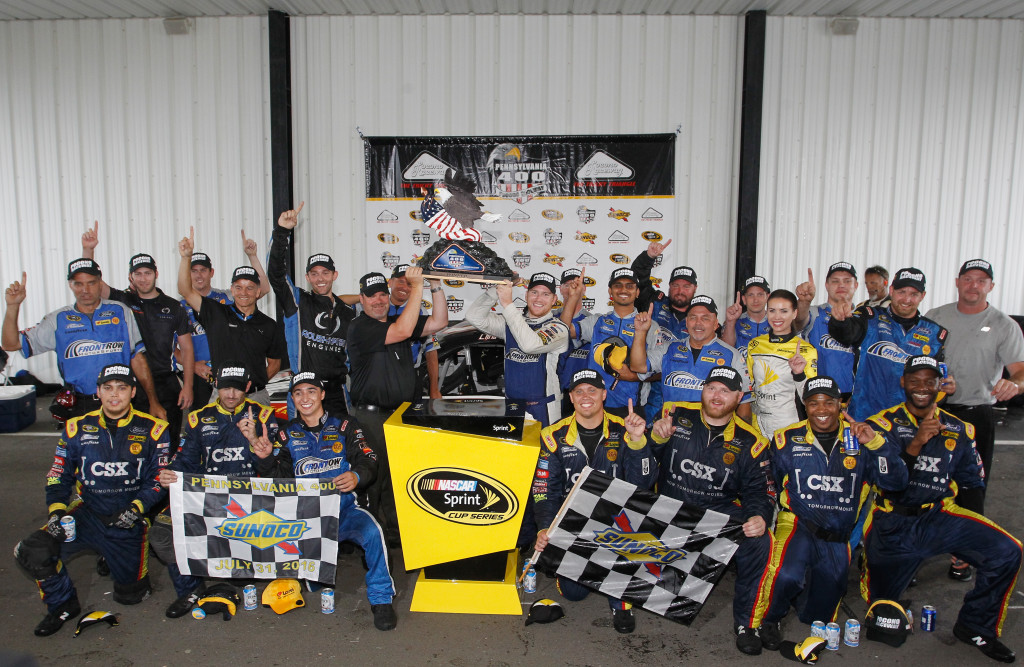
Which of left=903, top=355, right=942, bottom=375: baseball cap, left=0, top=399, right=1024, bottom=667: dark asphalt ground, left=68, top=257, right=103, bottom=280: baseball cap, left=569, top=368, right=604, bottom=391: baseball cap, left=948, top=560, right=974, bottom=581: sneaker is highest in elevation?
left=68, top=257, right=103, bottom=280: baseball cap

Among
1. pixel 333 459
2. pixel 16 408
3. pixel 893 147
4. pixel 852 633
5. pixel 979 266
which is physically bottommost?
pixel 852 633

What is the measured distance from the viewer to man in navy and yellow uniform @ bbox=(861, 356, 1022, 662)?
10.9 feet

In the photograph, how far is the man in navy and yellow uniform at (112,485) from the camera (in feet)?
11.7

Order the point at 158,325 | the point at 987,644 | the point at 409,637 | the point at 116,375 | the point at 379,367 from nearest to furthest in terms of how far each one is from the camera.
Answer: the point at 987,644
the point at 409,637
the point at 116,375
the point at 379,367
the point at 158,325

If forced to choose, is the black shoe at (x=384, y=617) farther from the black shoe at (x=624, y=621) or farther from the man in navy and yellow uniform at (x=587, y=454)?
the black shoe at (x=624, y=621)

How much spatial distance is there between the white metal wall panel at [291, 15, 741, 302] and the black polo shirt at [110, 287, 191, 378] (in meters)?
3.30

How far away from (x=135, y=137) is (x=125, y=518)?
6.10 m

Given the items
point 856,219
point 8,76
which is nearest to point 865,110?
point 856,219

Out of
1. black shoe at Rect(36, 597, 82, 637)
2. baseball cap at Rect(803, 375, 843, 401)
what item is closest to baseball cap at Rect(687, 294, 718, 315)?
baseball cap at Rect(803, 375, 843, 401)

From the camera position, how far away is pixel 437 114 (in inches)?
303

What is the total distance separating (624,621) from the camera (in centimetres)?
346

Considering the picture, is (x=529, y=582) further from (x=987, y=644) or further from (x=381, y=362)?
(x=987, y=644)

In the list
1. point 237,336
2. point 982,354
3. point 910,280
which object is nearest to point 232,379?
point 237,336

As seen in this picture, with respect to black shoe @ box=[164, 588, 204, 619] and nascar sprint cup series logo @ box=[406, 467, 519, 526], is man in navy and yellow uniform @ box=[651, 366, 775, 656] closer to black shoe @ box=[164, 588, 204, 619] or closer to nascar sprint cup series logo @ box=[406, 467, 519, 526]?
nascar sprint cup series logo @ box=[406, 467, 519, 526]
